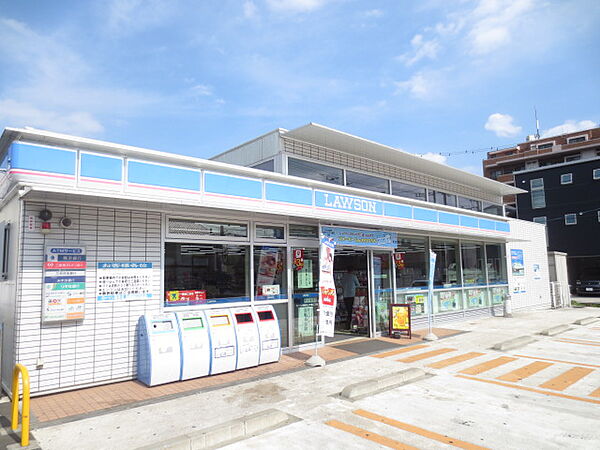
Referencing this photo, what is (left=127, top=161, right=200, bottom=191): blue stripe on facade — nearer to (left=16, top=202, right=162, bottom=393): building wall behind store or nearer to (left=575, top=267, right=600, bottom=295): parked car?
(left=16, top=202, right=162, bottom=393): building wall behind store

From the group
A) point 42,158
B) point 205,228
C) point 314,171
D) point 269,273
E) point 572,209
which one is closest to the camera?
point 42,158

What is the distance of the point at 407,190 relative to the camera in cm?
1390

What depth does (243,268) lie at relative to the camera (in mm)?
8430

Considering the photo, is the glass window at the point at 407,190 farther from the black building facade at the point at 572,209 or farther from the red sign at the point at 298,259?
the black building facade at the point at 572,209

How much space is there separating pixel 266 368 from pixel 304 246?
292cm

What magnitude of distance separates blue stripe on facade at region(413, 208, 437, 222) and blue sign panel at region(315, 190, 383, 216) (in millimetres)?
1727

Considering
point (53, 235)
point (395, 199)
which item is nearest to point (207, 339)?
point (53, 235)

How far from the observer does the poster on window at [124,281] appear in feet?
22.1

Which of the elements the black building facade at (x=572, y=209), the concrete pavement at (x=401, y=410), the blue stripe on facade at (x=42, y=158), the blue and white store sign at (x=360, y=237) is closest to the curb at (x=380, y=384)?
the concrete pavement at (x=401, y=410)

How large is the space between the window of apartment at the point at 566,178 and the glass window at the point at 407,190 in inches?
1045

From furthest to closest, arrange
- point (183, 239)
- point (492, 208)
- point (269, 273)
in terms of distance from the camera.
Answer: point (492, 208) → point (269, 273) → point (183, 239)

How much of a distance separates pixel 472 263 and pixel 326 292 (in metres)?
9.11

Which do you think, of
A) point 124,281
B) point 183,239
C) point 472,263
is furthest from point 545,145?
point 124,281

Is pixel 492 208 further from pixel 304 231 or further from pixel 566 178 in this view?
pixel 566 178
